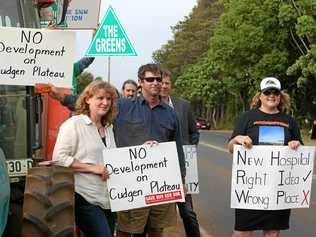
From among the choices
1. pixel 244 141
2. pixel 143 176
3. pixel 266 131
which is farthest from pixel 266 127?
pixel 143 176

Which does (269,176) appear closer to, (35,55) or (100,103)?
(100,103)

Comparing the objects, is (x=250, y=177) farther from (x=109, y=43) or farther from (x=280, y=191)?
(x=109, y=43)

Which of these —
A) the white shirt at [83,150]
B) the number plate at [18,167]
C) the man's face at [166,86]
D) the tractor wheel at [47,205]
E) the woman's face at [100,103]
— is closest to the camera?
the tractor wheel at [47,205]

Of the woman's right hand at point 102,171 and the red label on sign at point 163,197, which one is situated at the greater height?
the woman's right hand at point 102,171

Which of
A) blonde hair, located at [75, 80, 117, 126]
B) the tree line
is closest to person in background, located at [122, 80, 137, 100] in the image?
blonde hair, located at [75, 80, 117, 126]

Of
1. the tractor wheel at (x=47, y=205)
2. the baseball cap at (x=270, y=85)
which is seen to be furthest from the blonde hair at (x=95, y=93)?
the baseball cap at (x=270, y=85)

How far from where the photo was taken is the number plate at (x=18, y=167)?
200 inches

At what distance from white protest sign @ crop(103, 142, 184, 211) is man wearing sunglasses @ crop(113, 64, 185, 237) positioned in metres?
0.15

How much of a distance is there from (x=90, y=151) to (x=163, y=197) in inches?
37.5

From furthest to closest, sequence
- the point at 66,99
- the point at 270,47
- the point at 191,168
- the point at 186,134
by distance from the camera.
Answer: the point at 270,47, the point at 191,168, the point at 186,134, the point at 66,99

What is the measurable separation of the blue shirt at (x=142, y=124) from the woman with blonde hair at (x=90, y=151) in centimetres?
46

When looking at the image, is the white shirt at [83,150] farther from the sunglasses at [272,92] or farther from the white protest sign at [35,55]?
the sunglasses at [272,92]

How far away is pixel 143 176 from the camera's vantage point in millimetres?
5926

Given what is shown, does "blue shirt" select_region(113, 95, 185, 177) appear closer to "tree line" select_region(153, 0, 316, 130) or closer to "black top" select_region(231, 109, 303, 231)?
"black top" select_region(231, 109, 303, 231)
